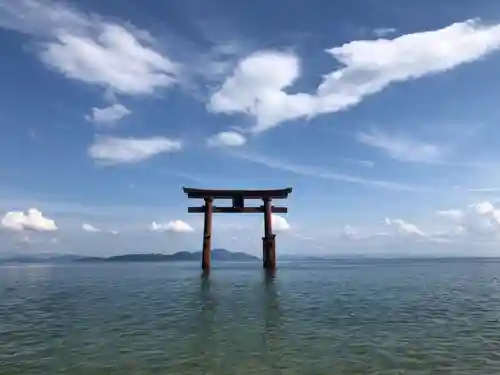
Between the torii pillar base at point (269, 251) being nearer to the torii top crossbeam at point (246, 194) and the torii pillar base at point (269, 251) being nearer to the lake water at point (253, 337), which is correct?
the torii top crossbeam at point (246, 194)

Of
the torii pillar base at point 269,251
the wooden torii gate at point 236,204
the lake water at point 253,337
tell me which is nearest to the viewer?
the lake water at point 253,337

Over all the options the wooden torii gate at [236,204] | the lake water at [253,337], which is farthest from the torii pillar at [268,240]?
the lake water at [253,337]

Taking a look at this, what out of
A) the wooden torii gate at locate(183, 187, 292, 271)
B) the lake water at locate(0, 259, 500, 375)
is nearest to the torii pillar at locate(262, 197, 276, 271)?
the wooden torii gate at locate(183, 187, 292, 271)

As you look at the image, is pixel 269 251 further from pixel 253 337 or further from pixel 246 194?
pixel 253 337

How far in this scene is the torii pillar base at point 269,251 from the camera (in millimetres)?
44188

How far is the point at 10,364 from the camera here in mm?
11875

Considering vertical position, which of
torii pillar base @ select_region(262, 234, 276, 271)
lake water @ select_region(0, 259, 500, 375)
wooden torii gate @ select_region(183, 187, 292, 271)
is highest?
wooden torii gate @ select_region(183, 187, 292, 271)

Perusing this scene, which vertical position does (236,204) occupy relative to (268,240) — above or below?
above

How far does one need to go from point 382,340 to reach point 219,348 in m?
4.74

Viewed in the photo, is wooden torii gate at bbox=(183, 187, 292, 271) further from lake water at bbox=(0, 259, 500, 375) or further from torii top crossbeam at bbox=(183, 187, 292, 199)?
lake water at bbox=(0, 259, 500, 375)

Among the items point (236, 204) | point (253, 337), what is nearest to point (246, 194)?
point (236, 204)

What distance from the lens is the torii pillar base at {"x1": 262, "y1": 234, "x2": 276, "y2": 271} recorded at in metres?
44.2

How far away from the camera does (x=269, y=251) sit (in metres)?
44.9

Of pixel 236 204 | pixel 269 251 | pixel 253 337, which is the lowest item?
pixel 253 337
